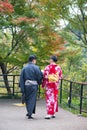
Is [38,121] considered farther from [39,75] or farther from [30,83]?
[39,75]

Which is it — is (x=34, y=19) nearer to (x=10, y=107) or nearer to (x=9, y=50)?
(x=9, y=50)

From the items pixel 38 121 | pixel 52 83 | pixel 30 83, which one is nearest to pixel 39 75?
pixel 30 83

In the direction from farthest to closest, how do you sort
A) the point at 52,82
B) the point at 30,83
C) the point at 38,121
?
the point at 52,82, the point at 30,83, the point at 38,121

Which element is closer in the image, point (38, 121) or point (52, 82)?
point (38, 121)

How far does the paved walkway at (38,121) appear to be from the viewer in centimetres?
925

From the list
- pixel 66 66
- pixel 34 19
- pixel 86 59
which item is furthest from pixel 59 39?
pixel 86 59

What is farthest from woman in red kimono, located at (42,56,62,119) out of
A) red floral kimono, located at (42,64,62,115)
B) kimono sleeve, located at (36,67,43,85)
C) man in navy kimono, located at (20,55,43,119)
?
man in navy kimono, located at (20,55,43,119)

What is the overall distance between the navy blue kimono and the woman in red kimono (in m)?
0.28

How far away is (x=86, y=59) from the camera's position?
3281cm

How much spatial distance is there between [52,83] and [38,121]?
4.29 ft

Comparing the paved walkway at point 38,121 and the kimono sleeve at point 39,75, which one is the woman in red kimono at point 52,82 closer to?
the kimono sleeve at point 39,75

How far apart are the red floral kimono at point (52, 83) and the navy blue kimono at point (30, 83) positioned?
27cm

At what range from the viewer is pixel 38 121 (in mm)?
10250

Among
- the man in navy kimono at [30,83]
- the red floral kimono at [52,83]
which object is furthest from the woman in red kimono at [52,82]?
the man in navy kimono at [30,83]
